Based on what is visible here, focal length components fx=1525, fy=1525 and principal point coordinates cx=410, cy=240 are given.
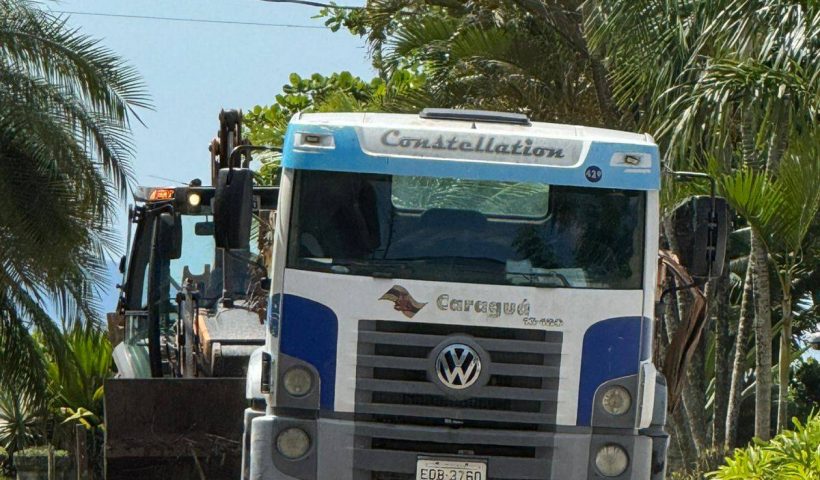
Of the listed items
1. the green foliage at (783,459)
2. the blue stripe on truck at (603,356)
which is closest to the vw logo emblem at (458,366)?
the blue stripe on truck at (603,356)

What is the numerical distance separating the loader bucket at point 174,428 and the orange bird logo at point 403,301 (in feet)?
7.16

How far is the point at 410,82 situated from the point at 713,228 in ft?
43.0

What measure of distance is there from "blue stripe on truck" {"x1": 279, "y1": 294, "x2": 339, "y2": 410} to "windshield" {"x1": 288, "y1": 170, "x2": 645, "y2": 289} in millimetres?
242

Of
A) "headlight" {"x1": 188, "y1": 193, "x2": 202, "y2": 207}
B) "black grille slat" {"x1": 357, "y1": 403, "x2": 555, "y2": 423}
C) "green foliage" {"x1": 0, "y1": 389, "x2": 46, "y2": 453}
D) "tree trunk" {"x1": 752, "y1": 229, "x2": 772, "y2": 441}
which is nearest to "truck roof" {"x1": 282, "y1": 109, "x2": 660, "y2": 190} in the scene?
"black grille slat" {"x1": 357, "y1": 403, "x2": 555, "y2": 423}

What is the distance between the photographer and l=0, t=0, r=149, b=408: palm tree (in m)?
16.2

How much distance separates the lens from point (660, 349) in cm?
1573

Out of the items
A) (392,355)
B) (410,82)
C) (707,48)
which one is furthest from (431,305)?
(410,82)

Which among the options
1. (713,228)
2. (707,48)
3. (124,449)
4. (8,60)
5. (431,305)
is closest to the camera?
(431,305)

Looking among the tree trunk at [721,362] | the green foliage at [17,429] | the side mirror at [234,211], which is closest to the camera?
the side mirror at [234,211]

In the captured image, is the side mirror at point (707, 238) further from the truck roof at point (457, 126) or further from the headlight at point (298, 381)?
the headlight at point (298, 381)

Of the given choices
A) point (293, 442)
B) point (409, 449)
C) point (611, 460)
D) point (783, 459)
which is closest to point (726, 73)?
point (783, 459)

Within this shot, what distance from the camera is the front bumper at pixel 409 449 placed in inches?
351

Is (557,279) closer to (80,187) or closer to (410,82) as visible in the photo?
(80,187)

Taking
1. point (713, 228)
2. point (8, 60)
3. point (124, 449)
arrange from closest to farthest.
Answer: point (713, 228) → point (124, 449) → point (8, 60)
